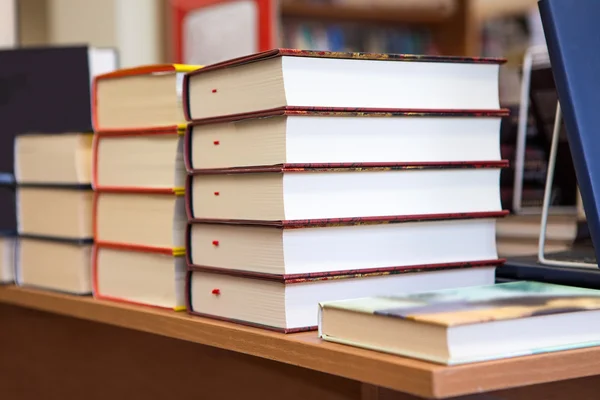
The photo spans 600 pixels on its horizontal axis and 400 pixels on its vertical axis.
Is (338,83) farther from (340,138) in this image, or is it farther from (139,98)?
(139,98)

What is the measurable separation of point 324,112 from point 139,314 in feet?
1.02

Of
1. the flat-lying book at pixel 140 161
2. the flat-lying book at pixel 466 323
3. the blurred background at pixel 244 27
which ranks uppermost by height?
the blurred background at pixel 244 27

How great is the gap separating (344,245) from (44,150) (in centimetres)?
51

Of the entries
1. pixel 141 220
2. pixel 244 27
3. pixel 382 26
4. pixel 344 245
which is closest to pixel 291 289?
pixel 344 245

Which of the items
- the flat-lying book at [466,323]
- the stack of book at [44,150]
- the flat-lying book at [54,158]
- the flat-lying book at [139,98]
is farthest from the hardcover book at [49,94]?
the flat-lying book at [466,323]

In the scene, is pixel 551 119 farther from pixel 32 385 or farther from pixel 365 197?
pixel 32 385

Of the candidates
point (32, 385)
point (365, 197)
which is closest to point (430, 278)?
point (365, 197)

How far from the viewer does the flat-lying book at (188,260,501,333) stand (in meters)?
0.81

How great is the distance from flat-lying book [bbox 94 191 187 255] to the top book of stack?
111 mm

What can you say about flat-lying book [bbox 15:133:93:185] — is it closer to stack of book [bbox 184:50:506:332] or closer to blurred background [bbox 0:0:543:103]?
stack of book [bbox 184:50:506:332]

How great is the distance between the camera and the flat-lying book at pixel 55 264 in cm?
109

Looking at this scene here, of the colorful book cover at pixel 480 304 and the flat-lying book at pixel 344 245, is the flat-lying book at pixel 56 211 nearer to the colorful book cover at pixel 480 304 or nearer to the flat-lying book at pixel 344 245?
the flat-lying book at pixel 344 245

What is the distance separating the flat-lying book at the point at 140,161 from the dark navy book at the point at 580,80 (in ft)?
1.31

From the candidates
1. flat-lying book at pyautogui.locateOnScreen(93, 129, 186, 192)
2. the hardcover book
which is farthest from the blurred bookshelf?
flat-lying book at pyautogui.locateOnScreen(93, 129, 186, 192)
